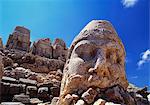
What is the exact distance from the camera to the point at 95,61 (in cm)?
722

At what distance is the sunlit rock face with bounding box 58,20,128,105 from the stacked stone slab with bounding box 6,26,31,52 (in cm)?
2388

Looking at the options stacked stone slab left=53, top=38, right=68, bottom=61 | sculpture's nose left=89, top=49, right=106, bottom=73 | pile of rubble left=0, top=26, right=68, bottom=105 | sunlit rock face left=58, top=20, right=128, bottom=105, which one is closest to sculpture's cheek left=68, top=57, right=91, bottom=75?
sunlit rock face left=58, top=20, right=128, bottom=105

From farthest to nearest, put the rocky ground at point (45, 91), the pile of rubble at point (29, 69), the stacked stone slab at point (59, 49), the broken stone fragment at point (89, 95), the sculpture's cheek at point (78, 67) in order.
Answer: the stacked stone slab at point (59, 49), the pile of rubble at point (29, 69), the sculpture's cheek at point (78, 67), the rocky ground at point (45, 91), the broken stone fragment at point (89, 95)

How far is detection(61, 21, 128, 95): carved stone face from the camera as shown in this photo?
6.97 m

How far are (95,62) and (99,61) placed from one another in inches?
5.4

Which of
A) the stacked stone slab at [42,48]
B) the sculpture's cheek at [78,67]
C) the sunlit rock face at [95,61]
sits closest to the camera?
the sunlit rock face at [95,61]

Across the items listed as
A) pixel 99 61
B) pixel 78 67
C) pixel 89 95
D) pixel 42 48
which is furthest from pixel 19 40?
pixel 89 95

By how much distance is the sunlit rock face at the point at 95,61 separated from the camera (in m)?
6.95

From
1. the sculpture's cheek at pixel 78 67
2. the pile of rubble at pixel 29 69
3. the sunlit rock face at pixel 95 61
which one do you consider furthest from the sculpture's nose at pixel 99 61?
the pile of rubble at pixel 29 69

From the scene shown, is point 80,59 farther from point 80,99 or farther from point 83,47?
point 80,99

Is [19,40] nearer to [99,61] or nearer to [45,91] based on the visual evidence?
[45,91]

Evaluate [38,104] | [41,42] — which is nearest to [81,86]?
[38,104]

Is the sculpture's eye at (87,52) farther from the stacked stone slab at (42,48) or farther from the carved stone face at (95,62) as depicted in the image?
the stacked stone slab at (42,48)

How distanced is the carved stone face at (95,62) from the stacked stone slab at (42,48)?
24.4 meters
